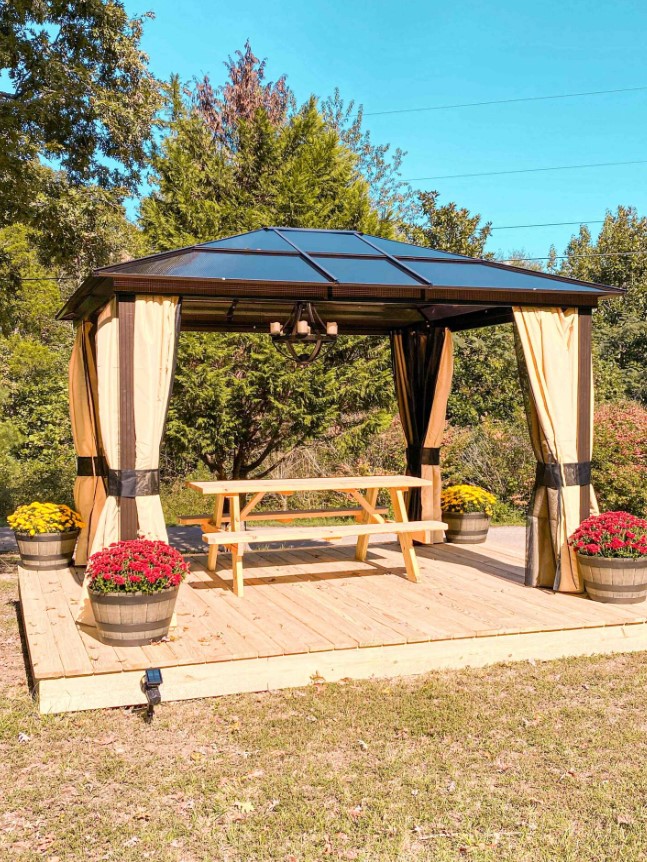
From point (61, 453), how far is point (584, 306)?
10.1 meters

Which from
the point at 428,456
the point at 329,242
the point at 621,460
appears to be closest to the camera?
the point at 329,242

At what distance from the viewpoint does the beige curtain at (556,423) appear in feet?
19.1

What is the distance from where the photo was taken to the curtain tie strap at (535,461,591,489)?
5844 mm

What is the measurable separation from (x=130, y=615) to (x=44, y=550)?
9.08ft

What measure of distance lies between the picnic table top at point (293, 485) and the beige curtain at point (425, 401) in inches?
50.8

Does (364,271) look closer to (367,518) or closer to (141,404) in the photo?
(141,404)

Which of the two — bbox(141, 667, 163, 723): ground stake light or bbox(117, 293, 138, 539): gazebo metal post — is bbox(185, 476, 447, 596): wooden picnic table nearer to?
bbox(117, 293, 138, 539): gazebo metal post

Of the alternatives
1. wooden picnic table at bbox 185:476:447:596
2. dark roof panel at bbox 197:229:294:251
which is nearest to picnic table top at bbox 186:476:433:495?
wooden picnic table at bbox 185:476:447:596

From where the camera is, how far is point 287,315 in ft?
24.3

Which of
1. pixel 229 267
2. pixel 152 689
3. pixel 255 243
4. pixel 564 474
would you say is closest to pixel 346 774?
pixel 152 689

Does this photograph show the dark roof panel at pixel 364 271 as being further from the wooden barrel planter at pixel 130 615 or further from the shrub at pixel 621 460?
the shrub at pixel 621 460

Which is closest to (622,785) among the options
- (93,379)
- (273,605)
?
(273,605)

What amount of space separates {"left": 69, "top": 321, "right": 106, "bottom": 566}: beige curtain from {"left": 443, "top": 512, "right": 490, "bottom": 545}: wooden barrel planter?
11.6ft

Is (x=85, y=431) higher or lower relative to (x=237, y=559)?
higher
